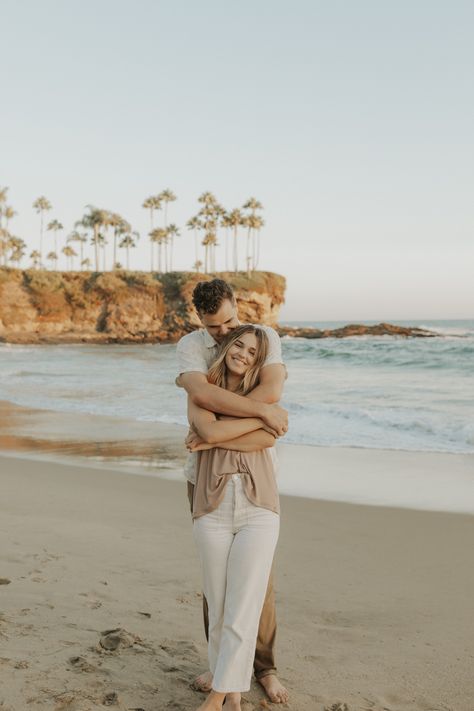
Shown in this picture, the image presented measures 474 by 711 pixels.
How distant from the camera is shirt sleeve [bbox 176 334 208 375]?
329cm

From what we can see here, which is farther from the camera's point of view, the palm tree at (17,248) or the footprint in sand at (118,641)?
the palm tree at (17,248)

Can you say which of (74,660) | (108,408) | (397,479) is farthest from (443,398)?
(74,660)

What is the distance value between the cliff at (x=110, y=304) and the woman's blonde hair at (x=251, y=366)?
68.2m

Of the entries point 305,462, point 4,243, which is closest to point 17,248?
point 4,243

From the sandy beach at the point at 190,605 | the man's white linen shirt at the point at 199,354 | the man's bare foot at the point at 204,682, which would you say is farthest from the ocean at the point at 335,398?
the man's white linen shirt at the point at 199,354

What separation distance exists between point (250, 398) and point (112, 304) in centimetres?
7350

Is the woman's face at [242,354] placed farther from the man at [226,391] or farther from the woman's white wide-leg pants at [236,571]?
the woman's white wide-leg pants at [236,571]

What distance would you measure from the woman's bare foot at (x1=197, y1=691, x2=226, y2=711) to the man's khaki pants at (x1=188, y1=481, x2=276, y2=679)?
388 millimetres

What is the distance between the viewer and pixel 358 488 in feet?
28.7

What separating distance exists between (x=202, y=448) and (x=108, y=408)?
49.3 feet

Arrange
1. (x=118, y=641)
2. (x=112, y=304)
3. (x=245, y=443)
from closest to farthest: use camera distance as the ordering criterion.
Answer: (x=245, y=443)
(x=118, y=641)
(x=112, y=304)

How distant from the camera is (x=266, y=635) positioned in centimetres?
343

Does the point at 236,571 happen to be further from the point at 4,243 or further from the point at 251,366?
the point at 4,243

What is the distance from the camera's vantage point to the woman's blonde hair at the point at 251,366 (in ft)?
10.6
